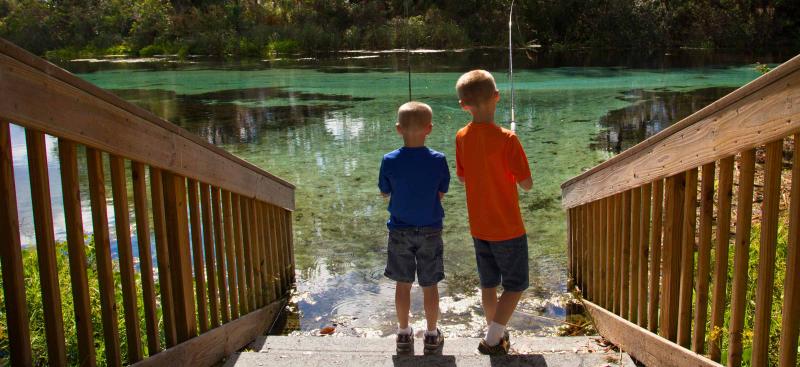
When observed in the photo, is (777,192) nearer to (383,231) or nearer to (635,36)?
(383,231)

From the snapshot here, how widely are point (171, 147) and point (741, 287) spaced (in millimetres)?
2036

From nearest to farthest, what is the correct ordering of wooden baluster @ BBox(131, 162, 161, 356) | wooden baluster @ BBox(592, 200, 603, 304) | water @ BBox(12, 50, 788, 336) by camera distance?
wooden baluster @ BBox(131, 162, 161, 356) < wooden baluster @ BBox(592, 200, 603, 304) < water @ BBox(12, 50, 788, 336)

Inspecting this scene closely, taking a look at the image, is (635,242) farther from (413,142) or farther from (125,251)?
(125,251)

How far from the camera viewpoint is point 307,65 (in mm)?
29969

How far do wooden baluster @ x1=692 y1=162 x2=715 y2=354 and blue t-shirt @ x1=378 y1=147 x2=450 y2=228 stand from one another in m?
1.05

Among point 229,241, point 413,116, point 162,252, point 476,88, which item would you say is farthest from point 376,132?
point 162,252

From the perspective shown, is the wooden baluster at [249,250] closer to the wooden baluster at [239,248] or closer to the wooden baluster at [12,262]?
the wooden baluster at [239,248]

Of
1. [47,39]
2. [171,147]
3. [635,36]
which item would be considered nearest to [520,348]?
[171,147]

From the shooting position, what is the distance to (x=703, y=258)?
2.51m

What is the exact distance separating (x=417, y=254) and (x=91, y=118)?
5.16ft

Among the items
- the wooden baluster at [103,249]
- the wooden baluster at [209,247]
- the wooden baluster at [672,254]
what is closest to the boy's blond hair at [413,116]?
the wooden baluster at [209,247]

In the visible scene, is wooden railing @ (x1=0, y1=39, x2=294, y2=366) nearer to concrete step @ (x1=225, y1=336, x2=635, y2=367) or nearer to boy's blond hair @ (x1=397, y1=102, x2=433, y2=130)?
concrete step @ (x1=225, y1=336, x2=635, y2=367)

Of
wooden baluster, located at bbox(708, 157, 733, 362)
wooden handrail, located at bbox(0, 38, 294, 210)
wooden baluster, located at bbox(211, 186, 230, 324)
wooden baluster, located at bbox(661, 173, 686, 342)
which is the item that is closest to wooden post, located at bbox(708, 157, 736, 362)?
wooden baluster, located at bbox(708, 157, 733, 362)

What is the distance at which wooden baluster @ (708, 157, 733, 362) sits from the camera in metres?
2.31
